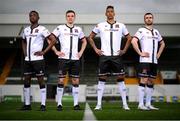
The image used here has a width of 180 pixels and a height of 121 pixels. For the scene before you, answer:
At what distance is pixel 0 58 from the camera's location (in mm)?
31688

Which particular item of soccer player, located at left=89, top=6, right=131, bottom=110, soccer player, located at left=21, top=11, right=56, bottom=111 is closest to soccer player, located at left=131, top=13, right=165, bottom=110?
soccer player, located at left=89, top=6, right=131, bottom=110

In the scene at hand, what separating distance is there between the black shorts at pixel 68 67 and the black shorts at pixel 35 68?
0.36 m

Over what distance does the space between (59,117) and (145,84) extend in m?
2.87

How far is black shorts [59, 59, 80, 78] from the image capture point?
820 cm

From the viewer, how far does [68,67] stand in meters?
8.28

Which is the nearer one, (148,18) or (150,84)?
(148,18)

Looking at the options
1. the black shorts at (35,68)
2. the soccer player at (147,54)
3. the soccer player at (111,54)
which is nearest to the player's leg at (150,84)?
the soccer player at (147,54)

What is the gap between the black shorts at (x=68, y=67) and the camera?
8.20m

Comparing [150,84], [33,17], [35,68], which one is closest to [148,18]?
[150,84]

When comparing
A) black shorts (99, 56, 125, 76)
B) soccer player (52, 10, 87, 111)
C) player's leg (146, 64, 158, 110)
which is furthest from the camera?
player's leg (146, 64, 158, 110)

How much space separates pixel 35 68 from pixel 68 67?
25.5 inches

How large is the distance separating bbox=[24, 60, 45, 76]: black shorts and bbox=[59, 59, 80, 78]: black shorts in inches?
14.4

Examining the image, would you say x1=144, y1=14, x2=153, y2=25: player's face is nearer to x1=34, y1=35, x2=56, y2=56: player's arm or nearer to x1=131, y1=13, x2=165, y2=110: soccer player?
x1=131, y1=13, x2=165, y2=110: soccer player

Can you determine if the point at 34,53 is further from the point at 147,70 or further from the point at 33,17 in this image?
the point at 147,70
